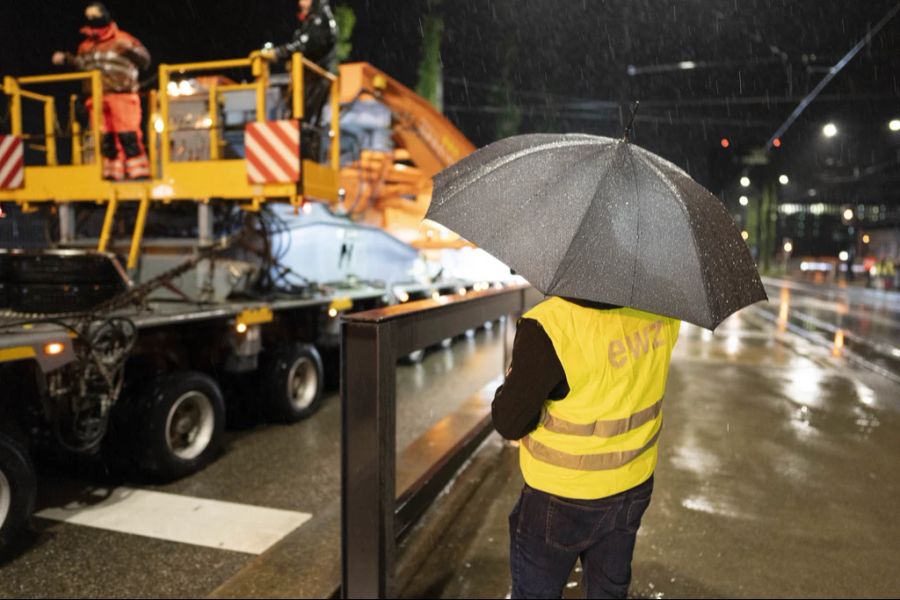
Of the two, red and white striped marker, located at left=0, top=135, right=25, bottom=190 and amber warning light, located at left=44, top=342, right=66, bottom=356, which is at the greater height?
red and white striped marker, located at left=0, top=135, right=25, bottom=190

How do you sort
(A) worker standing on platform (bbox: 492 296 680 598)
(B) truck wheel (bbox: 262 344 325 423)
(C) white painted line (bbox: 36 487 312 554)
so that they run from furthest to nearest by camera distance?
(B) truck wheel (bbox: 262 344 325 423) < (C) white painted line (bbox: 36 487 312 554) < (A) worker standing on platform (bbox: 492 296 680 598)

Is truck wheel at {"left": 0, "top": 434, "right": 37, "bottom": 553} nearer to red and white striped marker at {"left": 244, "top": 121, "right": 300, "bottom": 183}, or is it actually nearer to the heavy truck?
the heavy truck

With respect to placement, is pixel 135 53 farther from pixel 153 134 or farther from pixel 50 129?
pixel 50 129

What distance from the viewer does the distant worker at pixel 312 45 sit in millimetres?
6645

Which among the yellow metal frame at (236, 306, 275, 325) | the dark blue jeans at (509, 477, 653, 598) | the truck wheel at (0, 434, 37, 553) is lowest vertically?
the truck wheel at (0, 434, 37, 553)

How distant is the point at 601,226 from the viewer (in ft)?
6.08

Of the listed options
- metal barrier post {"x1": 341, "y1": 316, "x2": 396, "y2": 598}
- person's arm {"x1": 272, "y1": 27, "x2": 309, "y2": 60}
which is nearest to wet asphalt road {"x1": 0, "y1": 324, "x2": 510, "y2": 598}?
metal barrier post {"x1": 341, "y1": 316, "x2": 396, "y2": 598}

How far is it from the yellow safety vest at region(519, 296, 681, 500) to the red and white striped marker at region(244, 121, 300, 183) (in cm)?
482

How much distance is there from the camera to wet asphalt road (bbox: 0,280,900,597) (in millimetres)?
3422

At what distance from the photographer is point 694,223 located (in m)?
1.94

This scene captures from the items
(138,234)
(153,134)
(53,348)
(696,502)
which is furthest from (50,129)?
(696,502)

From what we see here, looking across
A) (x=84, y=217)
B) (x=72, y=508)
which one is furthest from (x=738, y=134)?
(x=72, y=508)

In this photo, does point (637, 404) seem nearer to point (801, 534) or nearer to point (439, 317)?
point (439, 317)

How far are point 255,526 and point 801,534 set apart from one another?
3346 mm
